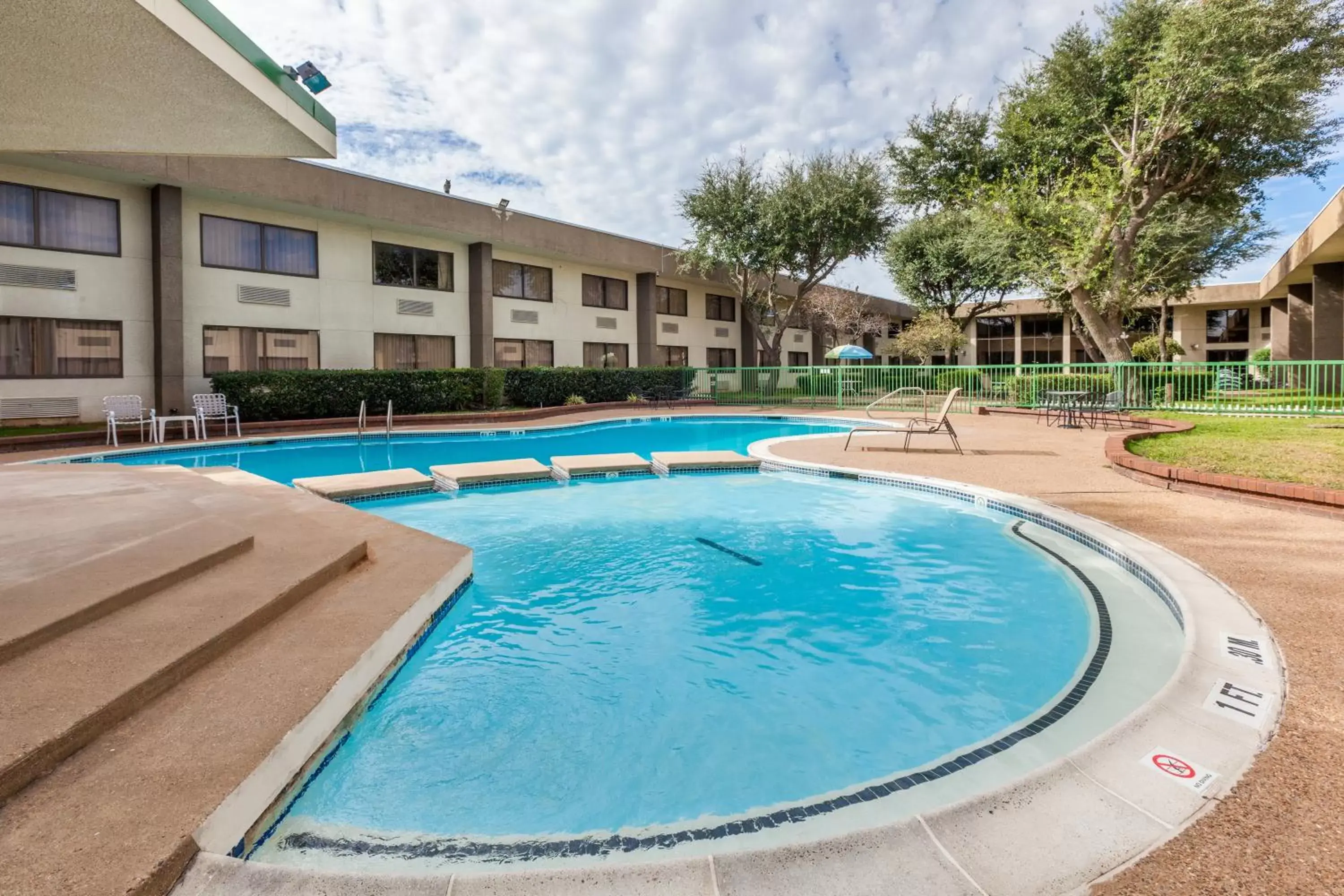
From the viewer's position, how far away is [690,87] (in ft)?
41.3

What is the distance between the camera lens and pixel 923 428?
12.7 metres

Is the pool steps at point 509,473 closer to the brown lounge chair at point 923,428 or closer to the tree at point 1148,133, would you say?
the brown lounge chair at point 923,428

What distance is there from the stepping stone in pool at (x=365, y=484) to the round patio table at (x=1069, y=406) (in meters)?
12.4

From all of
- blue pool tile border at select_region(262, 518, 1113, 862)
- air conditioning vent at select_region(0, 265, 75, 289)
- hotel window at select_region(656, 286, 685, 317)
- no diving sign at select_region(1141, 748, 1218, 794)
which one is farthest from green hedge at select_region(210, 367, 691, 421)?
no diving sign at select_region(1141, 748, 1218, 794)

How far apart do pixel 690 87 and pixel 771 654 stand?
1168cm

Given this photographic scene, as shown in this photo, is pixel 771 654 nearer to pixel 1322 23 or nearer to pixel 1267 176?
pixel 1322 23

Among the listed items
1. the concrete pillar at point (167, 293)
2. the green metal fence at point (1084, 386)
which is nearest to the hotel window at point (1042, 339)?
the green metal fence at point (1084, 386)

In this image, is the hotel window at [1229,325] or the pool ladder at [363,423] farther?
the hotel window at [1229,325]

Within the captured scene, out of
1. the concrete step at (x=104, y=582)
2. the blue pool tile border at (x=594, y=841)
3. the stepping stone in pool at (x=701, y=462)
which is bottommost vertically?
the blue pool tile border at (x=594, y=841)

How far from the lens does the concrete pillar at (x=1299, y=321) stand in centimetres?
2466

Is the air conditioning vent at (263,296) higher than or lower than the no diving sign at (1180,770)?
higher

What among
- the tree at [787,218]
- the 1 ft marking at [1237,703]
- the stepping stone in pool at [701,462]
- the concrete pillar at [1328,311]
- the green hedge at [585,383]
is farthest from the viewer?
the tree at [787,218]

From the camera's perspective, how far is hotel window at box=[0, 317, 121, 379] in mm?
12758

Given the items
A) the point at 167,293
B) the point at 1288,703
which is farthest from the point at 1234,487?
the point at 167,293
